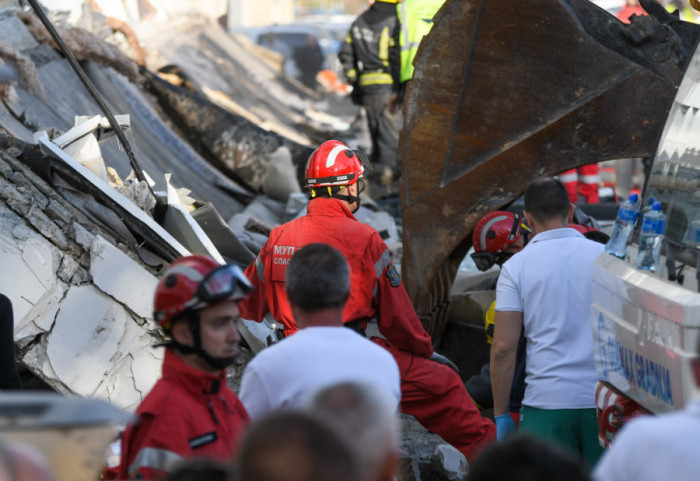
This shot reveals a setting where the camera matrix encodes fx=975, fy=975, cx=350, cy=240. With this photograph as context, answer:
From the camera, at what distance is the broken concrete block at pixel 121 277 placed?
530 centimetres

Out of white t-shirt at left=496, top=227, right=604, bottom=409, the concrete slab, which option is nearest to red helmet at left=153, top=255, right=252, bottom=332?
white t-shirt at left=496, top=227, right=604, bottom=409

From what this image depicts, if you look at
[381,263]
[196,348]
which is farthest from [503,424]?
[196,348]

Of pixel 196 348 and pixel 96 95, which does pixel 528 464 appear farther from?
pixel 96 95

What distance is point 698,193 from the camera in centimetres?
361

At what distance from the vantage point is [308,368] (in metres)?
2.92

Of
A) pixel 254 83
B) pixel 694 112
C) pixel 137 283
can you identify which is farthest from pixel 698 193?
pixel 254 83

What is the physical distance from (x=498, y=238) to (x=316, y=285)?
2703 millimetres

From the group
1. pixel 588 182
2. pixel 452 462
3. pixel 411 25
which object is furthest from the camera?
pixel 588 182

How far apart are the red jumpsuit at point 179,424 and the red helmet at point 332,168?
2.38 m

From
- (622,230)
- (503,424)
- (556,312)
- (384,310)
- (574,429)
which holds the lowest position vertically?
(503,424)

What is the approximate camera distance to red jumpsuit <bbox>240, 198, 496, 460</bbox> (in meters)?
4.78

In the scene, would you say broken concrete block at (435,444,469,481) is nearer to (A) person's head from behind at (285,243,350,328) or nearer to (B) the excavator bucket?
(B) the excavator bucket

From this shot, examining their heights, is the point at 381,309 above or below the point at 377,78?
above

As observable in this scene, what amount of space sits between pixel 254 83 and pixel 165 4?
265 centimetres
